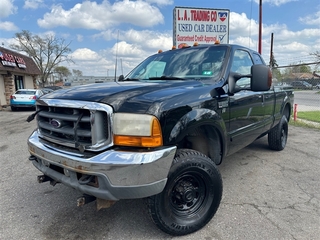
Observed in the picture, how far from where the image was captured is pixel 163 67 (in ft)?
11.7

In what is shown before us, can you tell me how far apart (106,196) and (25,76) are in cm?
2559

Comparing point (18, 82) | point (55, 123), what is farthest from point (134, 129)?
point (18, 82)

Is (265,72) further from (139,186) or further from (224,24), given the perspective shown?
(224,24)

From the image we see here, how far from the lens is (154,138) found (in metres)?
2.03

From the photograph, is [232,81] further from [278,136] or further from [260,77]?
[278,136]

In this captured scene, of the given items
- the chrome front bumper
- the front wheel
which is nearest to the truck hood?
the chrome front bumper

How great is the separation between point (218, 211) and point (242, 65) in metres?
2.07

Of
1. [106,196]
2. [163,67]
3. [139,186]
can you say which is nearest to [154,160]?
[139,186]

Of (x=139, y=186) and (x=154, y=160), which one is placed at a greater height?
(x=154, y=160)

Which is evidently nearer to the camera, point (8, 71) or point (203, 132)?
point (203, 132)

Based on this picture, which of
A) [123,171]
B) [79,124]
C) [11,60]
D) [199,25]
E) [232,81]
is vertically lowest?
[123,171]


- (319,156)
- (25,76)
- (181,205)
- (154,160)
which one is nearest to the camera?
(154,160)

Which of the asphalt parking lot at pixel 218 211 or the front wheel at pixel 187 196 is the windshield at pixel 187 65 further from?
the asphalt parking lot at pixel 218 211

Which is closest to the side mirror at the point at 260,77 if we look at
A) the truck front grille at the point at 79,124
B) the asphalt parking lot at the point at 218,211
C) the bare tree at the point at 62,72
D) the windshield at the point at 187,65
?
the windshield at the point at 187,65
